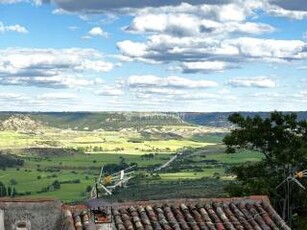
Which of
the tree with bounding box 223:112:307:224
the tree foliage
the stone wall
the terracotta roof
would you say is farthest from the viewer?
the tree foliage

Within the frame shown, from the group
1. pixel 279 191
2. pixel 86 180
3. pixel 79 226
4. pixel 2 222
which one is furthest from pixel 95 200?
pixel 86 180

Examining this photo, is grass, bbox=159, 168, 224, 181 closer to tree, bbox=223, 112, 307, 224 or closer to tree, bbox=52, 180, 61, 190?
tree, bbox=52, 180, 61, 190

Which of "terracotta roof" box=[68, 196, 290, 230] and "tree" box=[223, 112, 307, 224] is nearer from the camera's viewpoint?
"terracotta roof" box=[68, 196, 290, 230]

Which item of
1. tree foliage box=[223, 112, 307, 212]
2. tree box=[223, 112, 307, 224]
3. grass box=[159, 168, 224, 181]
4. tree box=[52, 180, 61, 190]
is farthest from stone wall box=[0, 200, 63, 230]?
grass box=[159, 168, 224, 181]

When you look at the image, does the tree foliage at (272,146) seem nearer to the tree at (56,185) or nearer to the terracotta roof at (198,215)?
the terracotta roof at (198,215)

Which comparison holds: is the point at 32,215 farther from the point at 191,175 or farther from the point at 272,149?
the point at 191,175

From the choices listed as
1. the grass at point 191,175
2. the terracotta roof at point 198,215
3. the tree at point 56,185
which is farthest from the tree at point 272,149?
the tree at point 56,185

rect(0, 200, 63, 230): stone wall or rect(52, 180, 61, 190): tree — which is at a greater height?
rect(0, 200, 63, 230): stone wall

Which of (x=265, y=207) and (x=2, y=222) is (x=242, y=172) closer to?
(x=265, y=207)
